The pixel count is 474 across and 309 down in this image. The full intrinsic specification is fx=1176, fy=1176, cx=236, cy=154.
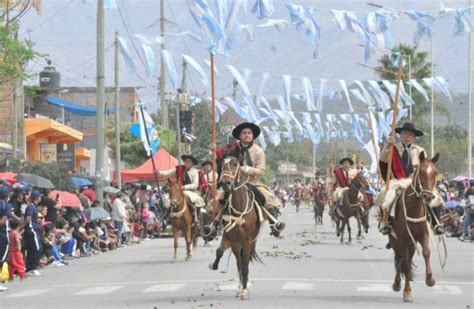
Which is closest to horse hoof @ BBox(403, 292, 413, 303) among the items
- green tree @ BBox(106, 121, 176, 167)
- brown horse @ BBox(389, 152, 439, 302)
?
brown horse @ BBox(389, 152, 439, 302)

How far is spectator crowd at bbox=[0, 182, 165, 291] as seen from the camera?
23.6 m

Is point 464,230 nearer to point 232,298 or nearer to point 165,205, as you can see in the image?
point 165,205

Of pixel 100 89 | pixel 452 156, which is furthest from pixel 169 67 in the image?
pixel 452 156

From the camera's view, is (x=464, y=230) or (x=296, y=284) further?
(x=464, y=230)

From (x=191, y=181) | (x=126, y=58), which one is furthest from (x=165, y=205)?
(x=126, y=58)

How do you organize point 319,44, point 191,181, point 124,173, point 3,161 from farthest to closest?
1. point 124,173
2. point 3,161
3. point 319,44
4. point 191,181

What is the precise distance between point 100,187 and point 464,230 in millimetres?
12046

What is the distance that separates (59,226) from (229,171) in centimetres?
1274

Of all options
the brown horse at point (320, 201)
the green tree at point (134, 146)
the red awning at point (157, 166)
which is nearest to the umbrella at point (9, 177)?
the red awning at point (157, 166)

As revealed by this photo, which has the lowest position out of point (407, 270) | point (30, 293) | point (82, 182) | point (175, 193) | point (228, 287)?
point (30, 293)

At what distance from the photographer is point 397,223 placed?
713 inches

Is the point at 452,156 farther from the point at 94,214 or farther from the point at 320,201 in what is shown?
the point at 94,214

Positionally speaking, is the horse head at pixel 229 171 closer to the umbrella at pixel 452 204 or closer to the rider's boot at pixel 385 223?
the rider's boot at pixel 385 223

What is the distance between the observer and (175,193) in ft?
90.0
